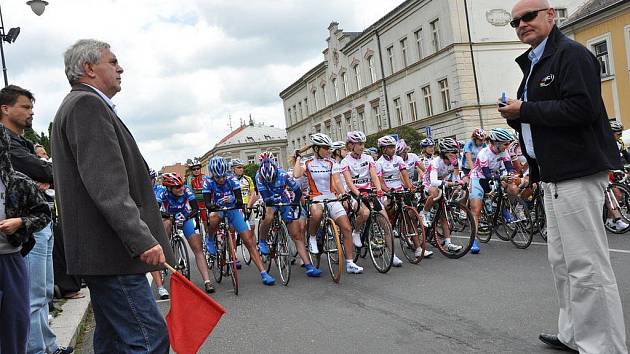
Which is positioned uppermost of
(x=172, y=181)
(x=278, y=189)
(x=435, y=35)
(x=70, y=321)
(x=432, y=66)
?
(x=435, y=35)

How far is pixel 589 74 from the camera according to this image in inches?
144

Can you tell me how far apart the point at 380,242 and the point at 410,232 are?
2.23ft

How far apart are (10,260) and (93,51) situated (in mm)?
1236

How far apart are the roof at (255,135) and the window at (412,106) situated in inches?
2523

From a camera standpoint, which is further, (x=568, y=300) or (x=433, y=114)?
(x=433, y=114)

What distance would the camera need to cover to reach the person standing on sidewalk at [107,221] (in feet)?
9.48

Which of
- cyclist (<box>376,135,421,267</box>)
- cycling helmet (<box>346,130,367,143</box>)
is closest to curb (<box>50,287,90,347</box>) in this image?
cycling helmet (<box>346,130,367,143</box>)

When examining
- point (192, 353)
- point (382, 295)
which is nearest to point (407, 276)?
point (382, 295)

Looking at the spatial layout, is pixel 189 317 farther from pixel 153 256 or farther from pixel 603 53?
pixel 603 53

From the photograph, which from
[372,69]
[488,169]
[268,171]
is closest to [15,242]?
[268,171]

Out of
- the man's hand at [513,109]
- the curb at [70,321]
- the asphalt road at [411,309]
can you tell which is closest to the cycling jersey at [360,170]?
the asphalt road at [411,309]

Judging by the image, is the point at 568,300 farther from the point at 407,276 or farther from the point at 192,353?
the point at 407,276

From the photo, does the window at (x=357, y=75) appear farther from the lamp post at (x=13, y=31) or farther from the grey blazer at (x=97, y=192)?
the grey blazer at (x=97, y=192)

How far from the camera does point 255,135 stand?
11325 centimetres
